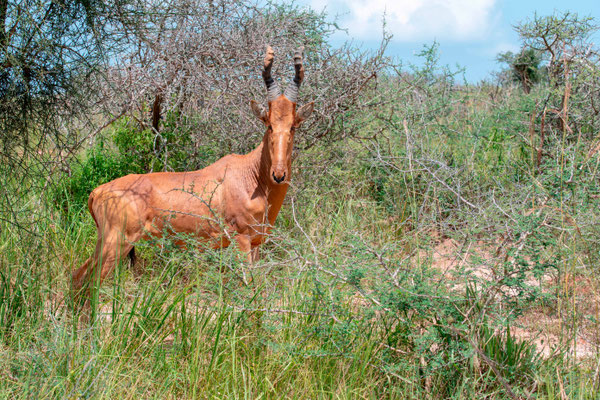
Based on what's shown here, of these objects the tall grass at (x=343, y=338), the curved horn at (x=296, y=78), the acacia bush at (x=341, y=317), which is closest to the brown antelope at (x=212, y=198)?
the curved horn at (x=296, y=78)

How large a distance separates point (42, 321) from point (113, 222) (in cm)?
134

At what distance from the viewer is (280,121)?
5555mm

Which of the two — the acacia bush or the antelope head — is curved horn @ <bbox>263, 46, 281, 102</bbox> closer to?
the antelope head

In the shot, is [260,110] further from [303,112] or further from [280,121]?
[303,112]

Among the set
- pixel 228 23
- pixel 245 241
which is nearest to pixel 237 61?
pixel 228 23

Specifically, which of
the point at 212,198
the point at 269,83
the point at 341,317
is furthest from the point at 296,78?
the point at 341,317

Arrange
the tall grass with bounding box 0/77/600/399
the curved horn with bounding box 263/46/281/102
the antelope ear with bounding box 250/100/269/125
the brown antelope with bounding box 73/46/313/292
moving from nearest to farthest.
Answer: the tall grass with bounding box 0/77/600/399
the brown antelope with bounding box 73/46/313/292
the antelope ear with bounding box 250/100/269/125
the curved horn with bounding box 263/46/281/102

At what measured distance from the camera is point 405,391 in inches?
140

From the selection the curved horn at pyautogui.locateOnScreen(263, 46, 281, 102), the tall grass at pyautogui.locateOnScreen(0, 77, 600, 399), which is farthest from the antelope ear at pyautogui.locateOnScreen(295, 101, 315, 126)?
the tall grass at pyautogui.locateOnScreen(0, 77, 600, 399)

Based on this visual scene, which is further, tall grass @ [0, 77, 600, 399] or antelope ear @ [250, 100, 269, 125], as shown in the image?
antelope ear @ [250, 100, 269, 125]

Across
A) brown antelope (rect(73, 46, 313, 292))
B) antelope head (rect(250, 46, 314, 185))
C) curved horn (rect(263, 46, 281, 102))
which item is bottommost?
brown antelope (rect(73, 46, 313, 292))

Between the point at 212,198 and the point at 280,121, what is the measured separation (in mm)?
1031

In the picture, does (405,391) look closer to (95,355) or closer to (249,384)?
(249,384)

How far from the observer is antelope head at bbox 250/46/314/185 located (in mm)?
5336
